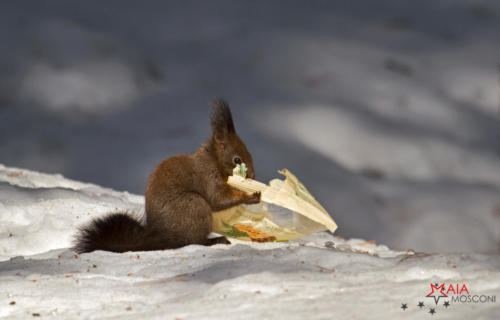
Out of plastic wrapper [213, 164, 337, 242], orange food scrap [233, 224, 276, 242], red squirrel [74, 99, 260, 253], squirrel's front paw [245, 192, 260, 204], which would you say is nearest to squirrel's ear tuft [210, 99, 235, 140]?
red squirrel [74, 99, 260, 253]

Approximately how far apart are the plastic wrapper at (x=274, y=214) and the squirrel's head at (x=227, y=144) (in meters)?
0.06

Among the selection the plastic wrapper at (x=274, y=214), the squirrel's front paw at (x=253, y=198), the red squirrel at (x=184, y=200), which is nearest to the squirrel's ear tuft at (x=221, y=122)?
the red squirrel at (x=184, y=200)

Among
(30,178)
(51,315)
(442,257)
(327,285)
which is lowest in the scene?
(51,315)

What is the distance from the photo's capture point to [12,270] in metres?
3.33

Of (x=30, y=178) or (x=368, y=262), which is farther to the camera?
(x=30, y=178)

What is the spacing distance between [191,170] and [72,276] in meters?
1.34

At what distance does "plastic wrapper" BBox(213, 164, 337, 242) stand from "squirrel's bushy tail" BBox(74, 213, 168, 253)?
59cm

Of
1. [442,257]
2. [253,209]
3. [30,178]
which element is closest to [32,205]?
[30,178]

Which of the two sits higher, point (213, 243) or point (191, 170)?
point (191, 170)

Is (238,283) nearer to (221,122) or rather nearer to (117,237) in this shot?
(117,237)

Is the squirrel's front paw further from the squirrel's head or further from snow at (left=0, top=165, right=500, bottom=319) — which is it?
snow at (left=0, top=165, right=500, bottom=319)

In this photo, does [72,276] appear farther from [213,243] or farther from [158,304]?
[213,243]

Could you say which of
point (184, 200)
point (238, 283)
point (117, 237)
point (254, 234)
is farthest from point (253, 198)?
point (238, 283)

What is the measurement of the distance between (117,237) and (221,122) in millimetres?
1181
